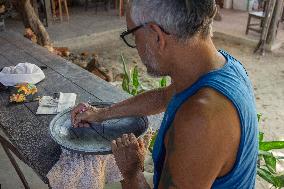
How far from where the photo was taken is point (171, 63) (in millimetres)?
1229

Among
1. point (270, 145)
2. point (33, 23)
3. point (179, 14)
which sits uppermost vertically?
point (179, 14)

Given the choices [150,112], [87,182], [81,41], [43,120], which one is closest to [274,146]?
[150,112]

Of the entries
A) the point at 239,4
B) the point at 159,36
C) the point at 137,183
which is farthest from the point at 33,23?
the point at 239,4

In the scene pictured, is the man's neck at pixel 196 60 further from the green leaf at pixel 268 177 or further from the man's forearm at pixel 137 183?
the green leaf at pixel 268 177

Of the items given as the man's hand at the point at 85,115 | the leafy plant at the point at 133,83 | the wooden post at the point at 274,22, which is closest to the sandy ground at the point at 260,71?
the wooden post at the point at 274,22

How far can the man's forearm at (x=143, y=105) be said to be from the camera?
1793 millimetres

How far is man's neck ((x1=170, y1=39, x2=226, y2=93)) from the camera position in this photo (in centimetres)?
118

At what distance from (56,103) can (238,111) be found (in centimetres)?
176

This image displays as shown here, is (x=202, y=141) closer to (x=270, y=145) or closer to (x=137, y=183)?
(x=137, y=183)

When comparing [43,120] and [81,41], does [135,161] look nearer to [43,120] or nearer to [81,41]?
[43,120]

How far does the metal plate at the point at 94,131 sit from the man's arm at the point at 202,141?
0.77 meters

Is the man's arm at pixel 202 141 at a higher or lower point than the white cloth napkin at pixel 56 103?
higher

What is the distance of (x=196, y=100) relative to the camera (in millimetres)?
1062

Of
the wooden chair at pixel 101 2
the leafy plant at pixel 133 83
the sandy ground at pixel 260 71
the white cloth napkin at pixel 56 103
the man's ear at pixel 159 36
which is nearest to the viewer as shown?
the man's ear at pixel 159 36
